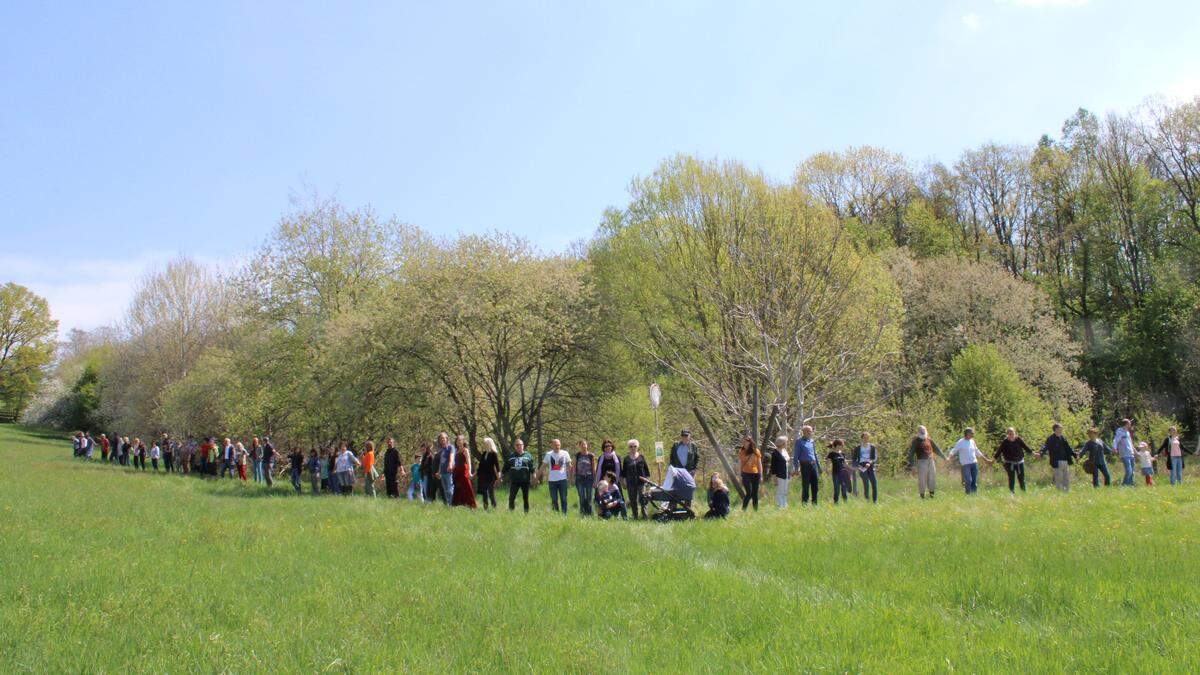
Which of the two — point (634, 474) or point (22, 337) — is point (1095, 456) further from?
point (22, 337)

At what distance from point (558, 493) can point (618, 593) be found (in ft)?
31.4

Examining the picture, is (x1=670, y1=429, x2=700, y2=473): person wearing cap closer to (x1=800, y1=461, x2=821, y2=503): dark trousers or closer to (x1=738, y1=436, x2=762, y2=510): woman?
(x1=738, y1=436, x2=762, y2=510): woman

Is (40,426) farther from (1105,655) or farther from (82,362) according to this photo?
(1105,655)

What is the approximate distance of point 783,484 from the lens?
56.1 ft

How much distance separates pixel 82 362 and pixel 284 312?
2571 inches

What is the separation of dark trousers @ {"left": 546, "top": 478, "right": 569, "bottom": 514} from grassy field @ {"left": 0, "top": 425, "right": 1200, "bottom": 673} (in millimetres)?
3569

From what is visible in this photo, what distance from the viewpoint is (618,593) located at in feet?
26.7

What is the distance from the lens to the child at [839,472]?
61.1ft

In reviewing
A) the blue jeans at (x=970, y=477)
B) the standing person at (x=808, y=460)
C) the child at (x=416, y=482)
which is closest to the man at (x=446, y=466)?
the child at (x=416, y=482)

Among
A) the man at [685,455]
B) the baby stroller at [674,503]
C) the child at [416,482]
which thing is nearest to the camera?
the baby stroller at [674,503]

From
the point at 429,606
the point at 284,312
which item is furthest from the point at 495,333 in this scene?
the point at 429,606

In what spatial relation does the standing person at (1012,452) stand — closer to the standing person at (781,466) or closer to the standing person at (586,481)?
the standing person at (781,466)

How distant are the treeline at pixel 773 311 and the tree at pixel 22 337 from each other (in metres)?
39.3

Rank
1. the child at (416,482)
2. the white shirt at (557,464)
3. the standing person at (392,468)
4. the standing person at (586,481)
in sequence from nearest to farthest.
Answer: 1. the white shirt at (557,464)
2. the standing person at (586,481)
3. the child at (416,482)
4. the standing person at (392,468)
